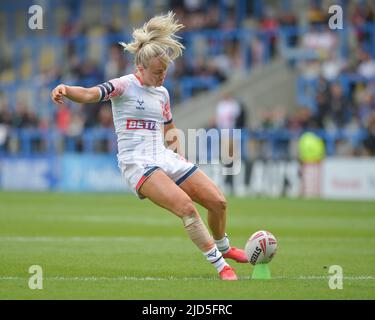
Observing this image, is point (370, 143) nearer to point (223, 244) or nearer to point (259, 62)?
point (259, 62)

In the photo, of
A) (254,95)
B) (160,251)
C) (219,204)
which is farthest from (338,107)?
(219,204)

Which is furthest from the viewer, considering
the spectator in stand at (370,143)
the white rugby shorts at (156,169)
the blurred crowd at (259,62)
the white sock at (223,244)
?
the blurred crowd at (259,62)

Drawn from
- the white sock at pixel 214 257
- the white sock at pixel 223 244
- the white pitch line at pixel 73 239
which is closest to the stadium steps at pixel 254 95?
the white pitch line at pixel 73 239

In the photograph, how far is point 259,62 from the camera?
33594 mm

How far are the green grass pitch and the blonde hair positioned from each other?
7.66 ft

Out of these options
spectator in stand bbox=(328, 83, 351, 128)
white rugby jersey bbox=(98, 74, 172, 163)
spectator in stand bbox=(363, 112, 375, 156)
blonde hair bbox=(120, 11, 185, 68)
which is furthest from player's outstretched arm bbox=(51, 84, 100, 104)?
spectator in stand bbox=(328, 83, 351, 128)

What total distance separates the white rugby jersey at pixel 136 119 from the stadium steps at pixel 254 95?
907 inches

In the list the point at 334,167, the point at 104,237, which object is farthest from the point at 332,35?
the point at 104,237

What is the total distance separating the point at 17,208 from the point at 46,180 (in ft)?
34.9

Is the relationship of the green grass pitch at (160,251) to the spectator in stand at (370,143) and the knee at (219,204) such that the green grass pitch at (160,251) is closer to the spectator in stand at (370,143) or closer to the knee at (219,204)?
the knee at (219,204)

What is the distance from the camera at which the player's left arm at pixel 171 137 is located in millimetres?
10516

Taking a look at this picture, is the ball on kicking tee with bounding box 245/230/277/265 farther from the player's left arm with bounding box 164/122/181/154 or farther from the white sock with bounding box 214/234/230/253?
the player's left arm with bounding box 164/122/181/154

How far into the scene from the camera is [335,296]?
855 cm
